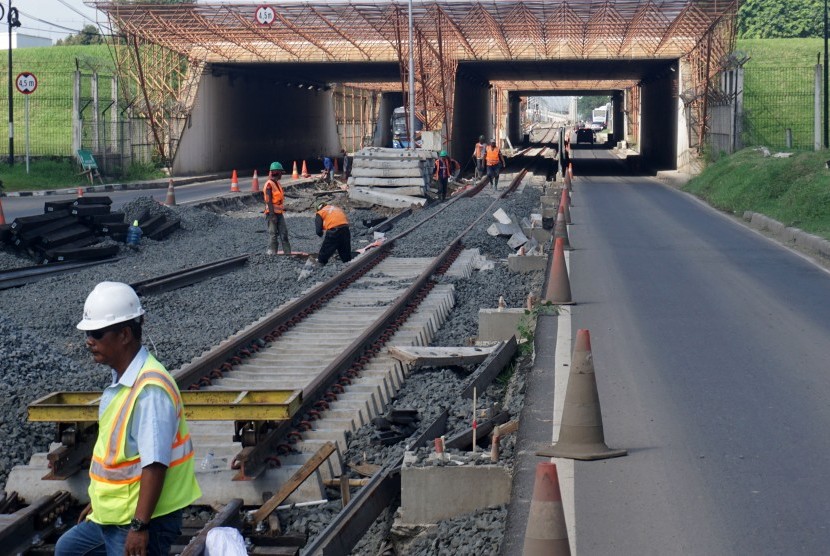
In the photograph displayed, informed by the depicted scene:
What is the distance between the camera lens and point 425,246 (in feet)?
72.4

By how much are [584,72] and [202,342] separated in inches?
2203

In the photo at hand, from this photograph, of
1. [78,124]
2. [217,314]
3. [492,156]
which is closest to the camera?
[217,314]

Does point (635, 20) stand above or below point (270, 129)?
above

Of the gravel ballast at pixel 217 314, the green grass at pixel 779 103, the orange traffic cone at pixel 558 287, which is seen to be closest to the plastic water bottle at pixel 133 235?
the gravel ballast at pixel 217 314

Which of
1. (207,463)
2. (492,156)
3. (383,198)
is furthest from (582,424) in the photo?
(492,156)

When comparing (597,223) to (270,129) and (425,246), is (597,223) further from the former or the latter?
(270,129)

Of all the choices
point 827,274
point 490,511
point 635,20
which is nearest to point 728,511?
point 490,511

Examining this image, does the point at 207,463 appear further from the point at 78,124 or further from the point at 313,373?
the point at 78,124

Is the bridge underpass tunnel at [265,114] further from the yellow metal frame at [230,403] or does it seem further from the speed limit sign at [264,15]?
the yellow metal frame at [230,403]

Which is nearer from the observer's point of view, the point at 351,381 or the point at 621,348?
the point at 351,381

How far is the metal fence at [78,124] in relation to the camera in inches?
1710

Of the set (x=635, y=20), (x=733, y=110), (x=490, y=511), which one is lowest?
Result: (x=490, y=511)

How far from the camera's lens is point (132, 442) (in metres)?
4.25

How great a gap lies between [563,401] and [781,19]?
106m
